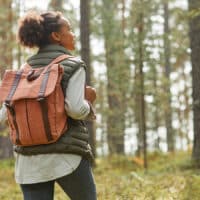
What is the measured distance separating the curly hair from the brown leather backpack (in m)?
0.26

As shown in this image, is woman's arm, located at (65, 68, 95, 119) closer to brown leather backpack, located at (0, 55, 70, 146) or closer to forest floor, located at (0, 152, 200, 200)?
brown leather backpack, located at (0, 55, 70, 146)

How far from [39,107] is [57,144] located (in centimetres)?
28

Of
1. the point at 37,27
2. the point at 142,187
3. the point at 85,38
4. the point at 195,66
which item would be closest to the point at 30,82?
the point at 37,27

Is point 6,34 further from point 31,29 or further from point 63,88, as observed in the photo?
point 63,88

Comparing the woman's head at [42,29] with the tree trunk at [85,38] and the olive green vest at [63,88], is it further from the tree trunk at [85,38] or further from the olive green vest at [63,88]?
the tree trunk at [85,38]

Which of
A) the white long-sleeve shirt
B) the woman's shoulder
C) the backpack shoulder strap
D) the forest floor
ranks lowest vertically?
the forest floor

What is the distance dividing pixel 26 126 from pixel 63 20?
0.85m

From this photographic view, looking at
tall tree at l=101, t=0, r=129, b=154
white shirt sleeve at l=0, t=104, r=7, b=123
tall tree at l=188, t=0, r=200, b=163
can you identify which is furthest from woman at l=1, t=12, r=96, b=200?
tall tree at l=101, t=0, r=129, b=154

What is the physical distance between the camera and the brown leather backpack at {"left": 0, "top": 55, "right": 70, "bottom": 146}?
3414mm

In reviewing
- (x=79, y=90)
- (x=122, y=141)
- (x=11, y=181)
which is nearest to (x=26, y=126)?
(x=79, y=90)

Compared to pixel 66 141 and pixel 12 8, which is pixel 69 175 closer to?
pixel 66 141

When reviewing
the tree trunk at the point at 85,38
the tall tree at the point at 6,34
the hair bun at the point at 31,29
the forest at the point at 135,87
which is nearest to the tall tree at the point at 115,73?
the forest at the point at 135,87

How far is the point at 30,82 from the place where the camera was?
11.5ft

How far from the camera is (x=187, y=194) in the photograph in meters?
6.51
